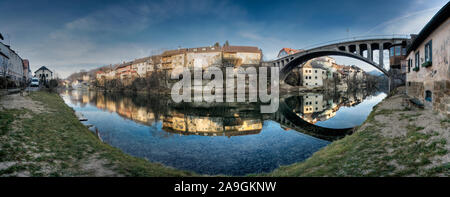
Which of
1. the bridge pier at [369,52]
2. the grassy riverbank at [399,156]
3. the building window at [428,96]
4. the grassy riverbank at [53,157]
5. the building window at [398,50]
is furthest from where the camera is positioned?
the bridge pier at [369,52]

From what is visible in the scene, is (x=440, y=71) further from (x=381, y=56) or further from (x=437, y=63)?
(x=381, y=56)

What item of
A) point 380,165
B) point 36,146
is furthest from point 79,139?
point 380,165

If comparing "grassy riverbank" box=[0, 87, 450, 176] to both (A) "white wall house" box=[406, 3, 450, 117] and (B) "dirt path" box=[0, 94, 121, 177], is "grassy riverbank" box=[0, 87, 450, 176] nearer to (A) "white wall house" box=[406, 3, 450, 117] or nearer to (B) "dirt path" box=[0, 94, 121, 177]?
(B) "dirt path" box=[0, 94, 121, 177]

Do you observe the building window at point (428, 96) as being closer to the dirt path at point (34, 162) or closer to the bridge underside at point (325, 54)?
the dirt path at point (34, 162)

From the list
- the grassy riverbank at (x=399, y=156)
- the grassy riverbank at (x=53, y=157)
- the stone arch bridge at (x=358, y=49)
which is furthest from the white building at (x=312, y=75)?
the grassy riverbank at (x=53, y=157)

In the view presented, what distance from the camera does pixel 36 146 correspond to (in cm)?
750

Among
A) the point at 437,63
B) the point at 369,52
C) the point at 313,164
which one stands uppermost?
the point at 369,52

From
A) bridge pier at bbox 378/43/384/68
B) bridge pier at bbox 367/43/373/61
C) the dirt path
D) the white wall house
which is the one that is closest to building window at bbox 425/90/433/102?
the white wall house

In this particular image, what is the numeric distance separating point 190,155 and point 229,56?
78.0 meters

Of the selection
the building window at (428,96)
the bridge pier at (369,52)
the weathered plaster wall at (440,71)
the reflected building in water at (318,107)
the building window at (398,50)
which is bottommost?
the reflected building in water at (318,107)

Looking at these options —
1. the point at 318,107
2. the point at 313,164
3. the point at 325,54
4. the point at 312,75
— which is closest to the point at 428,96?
the point at 313,164

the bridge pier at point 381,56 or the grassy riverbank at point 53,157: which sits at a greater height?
the bridge pier at point 381,56
